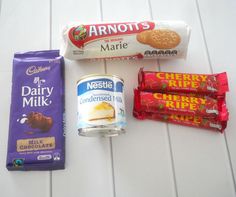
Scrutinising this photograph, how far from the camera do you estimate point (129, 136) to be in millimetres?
596

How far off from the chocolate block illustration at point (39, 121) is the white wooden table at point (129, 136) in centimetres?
5

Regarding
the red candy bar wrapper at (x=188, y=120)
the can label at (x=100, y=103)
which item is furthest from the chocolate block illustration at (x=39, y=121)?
the red candy bar wrapper at (x=188, y=120)

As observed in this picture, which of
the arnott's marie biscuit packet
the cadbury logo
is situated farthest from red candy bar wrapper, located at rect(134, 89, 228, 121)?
the cadbury logo

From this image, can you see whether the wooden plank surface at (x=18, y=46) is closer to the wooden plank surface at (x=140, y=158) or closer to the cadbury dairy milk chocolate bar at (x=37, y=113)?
the cadbury dairy milk chocolate bar at (x=37, y=113)

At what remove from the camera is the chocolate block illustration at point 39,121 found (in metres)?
0.58

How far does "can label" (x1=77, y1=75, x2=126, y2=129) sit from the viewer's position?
1.65 feet

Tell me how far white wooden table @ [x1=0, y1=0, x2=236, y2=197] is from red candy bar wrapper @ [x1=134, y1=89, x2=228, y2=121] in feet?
0.14

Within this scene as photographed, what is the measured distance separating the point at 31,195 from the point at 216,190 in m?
0.43

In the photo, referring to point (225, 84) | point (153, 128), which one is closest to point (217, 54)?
point (225, 84)

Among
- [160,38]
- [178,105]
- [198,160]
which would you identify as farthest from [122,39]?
[198,160]

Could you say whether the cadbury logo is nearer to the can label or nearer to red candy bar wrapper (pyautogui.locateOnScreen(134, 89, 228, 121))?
the can label

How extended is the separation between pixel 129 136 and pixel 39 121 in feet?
0.72

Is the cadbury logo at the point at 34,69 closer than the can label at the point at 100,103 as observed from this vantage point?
No

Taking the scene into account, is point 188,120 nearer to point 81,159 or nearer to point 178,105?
point 178,105
